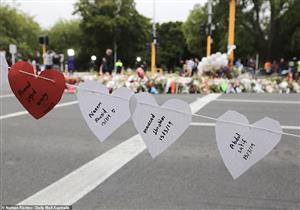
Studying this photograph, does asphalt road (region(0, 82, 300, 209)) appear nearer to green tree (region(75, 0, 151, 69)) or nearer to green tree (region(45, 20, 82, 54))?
green tree (region(75, 0, 151, 69))

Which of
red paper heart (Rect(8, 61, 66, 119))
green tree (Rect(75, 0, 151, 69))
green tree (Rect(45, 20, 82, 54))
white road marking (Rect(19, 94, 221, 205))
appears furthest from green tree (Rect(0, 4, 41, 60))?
red paper heart (Rect(8, 61, 66, 119))

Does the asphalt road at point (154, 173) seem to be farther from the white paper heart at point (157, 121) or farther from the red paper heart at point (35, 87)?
the red paper heart at point (35, 87)

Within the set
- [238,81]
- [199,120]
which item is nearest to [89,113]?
[199,120]

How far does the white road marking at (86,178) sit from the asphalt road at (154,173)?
0.09m

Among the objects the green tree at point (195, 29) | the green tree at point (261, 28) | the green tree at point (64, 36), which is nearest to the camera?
the green tree at point (261, 28)

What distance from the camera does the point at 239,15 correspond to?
143 ft

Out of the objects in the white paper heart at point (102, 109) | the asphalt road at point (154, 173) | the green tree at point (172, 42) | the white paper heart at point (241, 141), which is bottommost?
the asphalt road at point (154, 173)

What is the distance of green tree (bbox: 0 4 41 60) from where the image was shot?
47.2 metres

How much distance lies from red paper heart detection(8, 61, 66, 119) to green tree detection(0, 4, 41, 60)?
4686 cm

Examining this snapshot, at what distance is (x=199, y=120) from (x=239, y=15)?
1462 inches

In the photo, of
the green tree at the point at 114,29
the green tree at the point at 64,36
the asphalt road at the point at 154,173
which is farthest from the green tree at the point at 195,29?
the asphalt road at the point at 154,173

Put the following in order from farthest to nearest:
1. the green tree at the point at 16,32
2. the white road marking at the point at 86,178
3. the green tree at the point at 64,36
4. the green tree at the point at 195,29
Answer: the green tree at the point at 64,36 < the green tree at the point at 195,29 < the green tree at the point at 16,32 < the white road marking at the point at 86,178

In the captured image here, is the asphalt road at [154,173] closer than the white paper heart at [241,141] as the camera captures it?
No

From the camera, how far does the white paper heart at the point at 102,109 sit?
7.23ft
